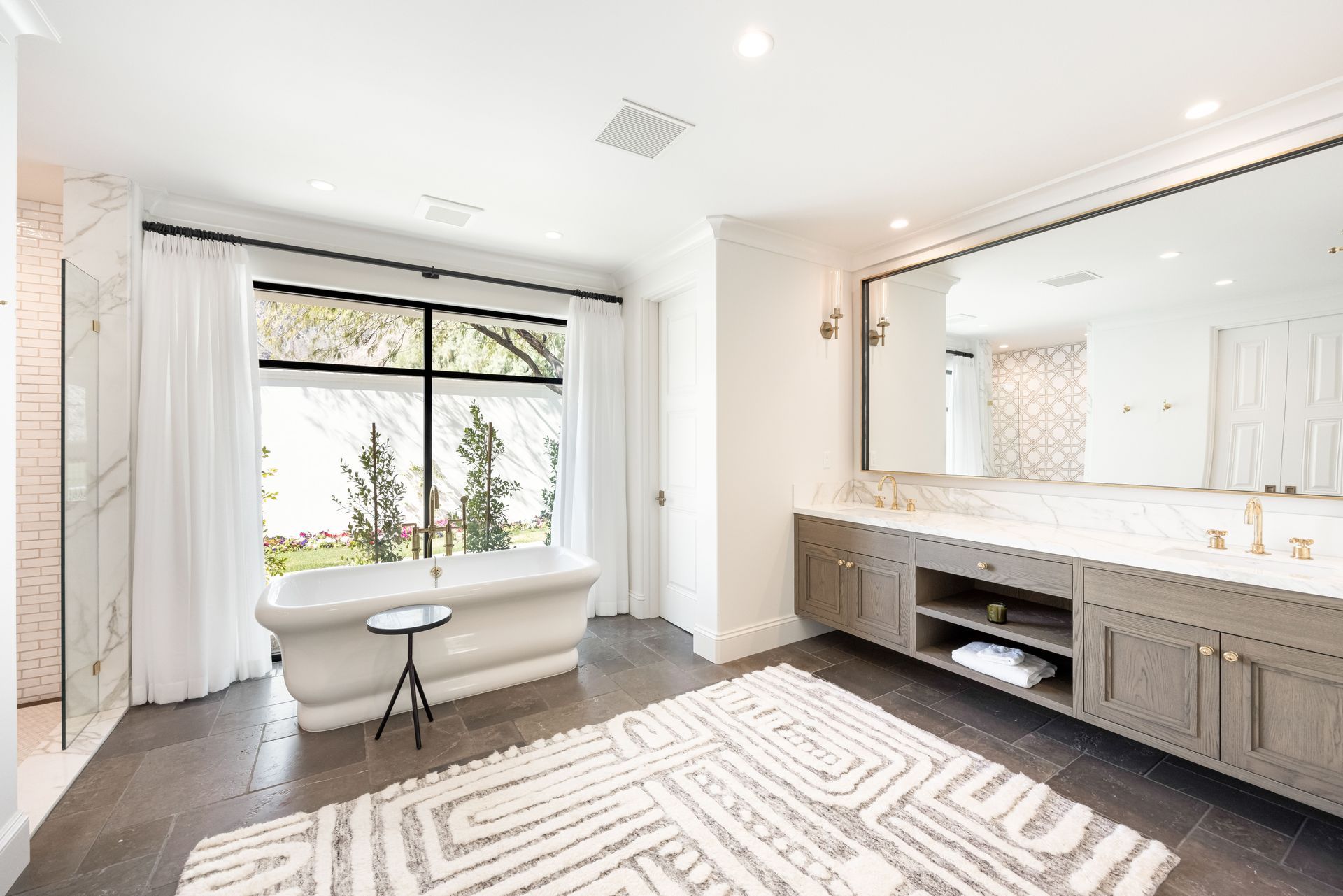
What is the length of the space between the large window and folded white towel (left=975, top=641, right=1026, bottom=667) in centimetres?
310

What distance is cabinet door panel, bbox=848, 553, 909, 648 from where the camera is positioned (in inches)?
119

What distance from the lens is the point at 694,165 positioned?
265 cm

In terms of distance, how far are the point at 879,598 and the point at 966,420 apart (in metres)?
1.19

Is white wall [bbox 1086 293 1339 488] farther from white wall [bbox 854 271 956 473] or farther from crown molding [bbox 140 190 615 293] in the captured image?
crown molding [bbox 140 190 615 293]

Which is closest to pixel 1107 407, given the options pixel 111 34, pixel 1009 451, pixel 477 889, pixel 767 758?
pixel 1009 451

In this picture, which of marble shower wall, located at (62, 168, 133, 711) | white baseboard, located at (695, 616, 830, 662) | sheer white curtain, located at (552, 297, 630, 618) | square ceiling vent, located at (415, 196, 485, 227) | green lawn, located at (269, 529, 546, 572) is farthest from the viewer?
sheer white curtain, located at (552, 297, 630, 618)

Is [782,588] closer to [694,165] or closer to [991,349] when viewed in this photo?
[991,349]

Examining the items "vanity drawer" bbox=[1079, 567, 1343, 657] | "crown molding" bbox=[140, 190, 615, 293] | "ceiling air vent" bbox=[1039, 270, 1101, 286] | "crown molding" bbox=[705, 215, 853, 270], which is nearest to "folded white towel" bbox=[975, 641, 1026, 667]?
"vanity drawer" bbox=[1079, 567, 1343, 657]

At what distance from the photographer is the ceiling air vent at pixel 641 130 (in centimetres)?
223

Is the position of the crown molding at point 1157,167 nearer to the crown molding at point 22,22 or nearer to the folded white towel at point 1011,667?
the folded white towel at point 1011,667

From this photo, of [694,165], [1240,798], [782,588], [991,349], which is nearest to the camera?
[1240,798]

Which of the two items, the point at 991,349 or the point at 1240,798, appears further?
the point at 991,349

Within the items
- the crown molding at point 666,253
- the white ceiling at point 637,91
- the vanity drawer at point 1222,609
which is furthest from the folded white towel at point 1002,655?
the crown molding at point 666,253

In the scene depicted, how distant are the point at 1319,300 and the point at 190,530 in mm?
5213
